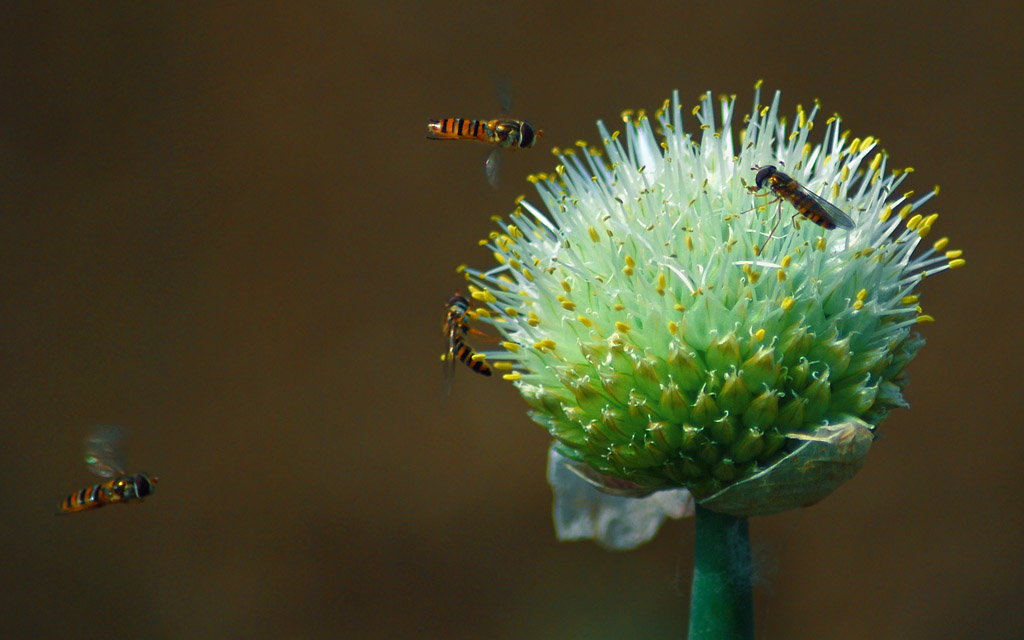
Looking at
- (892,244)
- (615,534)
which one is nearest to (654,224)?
(892,244)

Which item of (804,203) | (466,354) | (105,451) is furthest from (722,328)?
(105,451)

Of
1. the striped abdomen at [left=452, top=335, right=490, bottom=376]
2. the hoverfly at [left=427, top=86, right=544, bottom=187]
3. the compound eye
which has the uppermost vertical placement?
the hoverfly at [left=427, top=86, right=544, bottom=187]

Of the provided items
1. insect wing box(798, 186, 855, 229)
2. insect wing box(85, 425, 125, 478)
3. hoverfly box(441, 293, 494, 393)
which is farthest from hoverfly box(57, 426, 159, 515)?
insect wing box(798, 186, 855, 229)

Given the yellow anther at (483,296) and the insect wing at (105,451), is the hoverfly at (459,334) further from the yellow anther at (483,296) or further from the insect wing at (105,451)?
the insect wing at (105,451)

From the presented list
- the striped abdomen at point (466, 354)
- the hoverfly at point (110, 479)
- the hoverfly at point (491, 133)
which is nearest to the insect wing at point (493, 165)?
the hoverfly at point (491, 133)

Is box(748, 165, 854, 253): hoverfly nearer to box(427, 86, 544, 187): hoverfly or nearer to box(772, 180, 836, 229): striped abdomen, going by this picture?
box(772, 180, 836, 229): striped abdomen

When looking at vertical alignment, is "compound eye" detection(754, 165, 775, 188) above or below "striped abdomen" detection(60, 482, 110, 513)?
above

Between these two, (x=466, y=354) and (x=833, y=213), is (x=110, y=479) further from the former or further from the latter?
(x=833, y=213)
